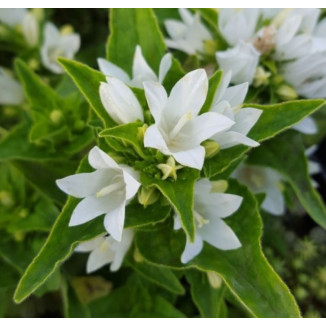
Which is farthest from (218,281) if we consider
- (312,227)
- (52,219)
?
(312,227)

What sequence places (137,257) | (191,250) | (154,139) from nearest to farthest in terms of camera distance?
(154,139) → (191,250) → (137,257)

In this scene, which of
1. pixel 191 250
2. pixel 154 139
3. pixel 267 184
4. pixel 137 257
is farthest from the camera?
pixel 267 184

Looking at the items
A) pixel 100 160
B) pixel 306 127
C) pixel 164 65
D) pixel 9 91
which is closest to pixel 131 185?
pixel 100 160

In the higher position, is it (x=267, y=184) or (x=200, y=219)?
(x=200, y=219)

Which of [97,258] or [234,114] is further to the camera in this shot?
[97,258]

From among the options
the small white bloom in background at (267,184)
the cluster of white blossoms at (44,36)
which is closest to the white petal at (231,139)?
the small white bloom in background at (267,184)

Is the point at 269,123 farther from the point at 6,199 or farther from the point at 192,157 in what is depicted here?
the point at 6,199

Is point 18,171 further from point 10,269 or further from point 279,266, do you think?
point 279,266
